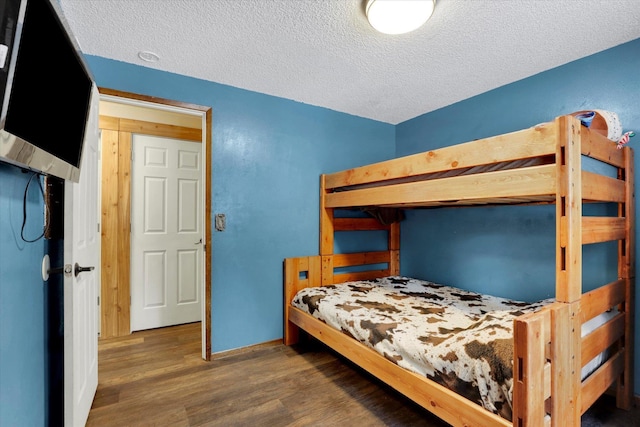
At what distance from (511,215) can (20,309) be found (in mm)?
2866

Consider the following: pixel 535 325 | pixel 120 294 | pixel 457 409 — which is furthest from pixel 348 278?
pixel 120 294

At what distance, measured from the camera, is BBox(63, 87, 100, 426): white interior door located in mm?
1344

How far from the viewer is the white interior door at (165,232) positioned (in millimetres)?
2922

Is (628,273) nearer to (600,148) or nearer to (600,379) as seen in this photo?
(600,379)

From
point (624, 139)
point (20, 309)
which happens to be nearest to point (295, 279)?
point (20, 309)

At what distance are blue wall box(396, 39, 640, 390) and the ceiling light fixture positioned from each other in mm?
1238

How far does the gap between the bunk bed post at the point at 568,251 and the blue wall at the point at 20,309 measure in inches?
76.3

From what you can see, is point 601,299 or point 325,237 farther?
point 325,237

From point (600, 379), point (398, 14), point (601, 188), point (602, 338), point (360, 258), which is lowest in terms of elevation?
point (600, 379)

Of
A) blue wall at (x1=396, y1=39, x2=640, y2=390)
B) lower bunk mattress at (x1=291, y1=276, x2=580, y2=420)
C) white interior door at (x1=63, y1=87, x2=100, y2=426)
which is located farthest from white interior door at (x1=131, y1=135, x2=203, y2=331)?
blue wall at (x1=396, y1=39, x2=640, y2=390)

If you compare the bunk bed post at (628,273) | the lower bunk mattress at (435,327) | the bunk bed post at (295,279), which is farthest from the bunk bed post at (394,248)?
the bunk bed post at (628,273)

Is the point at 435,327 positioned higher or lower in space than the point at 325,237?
lower

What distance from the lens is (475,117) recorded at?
2598 millimetres

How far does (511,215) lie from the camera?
7.61 feet
